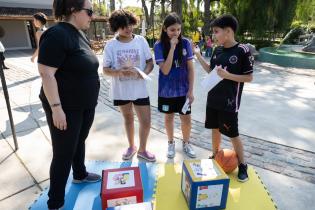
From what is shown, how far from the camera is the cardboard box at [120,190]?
213 centimetres

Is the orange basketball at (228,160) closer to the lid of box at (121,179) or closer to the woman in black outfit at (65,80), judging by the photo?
the lid of box at (121,179)

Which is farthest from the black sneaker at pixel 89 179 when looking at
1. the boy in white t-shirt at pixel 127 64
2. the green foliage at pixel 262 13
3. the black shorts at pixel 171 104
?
the green foliage at pixel 262 13

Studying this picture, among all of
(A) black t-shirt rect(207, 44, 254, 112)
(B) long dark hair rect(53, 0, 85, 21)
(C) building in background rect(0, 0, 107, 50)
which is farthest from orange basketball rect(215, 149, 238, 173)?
(C) building in background rect(0, 0, 107, 50)

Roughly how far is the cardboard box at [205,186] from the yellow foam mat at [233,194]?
0.15 metres

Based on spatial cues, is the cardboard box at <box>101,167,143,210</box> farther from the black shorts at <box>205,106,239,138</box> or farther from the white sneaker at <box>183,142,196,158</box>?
the white sneaker at <box>183,142,196,158</box>

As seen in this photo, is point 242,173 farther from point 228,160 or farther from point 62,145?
point 62,145

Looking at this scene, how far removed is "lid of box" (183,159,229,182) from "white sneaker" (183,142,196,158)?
2.80 feet

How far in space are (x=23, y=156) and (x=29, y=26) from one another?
20957 millimetres

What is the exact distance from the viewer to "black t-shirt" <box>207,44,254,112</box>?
2.37 meters

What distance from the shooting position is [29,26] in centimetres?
2094

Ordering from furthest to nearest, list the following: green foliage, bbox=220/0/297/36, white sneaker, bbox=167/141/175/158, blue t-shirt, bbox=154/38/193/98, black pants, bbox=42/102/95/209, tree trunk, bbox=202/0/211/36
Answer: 1. tree trunk, bbox=202/0/211/36
2. green foliage, bbox=220/0/297/36
3. white sneaker, bbox=167/141/175/158
4. blue t-shirt, bbox=154/38/193/98
5. black pants, bbox=42/102/95/209

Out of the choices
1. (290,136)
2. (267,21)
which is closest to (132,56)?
(290,136)

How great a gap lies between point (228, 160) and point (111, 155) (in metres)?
1.51

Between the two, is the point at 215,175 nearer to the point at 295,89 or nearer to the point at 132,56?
the point at 132,56
